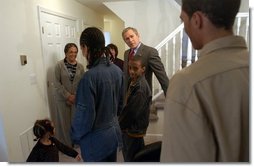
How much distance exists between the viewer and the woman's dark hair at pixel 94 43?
1.02m

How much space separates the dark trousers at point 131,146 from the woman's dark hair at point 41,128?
357 mm

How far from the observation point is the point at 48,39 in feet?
3.53

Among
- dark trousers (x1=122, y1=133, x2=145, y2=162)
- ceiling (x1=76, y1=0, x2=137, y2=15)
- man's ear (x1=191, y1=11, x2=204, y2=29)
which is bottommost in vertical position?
dark trousers (x1=122, y1=133, x2=145, y2=162)

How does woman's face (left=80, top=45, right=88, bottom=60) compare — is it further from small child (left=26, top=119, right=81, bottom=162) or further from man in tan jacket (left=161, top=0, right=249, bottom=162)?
man in tan jacket (left=161, top=0, right=249, bottom=162)

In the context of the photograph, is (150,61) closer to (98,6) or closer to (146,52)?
(146,52)

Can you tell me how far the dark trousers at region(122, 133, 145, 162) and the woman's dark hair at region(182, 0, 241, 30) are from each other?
63 cm

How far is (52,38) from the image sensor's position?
1.07 metres

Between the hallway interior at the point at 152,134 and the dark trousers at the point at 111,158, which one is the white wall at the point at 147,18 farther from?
the dark trousers at the point at 111,158

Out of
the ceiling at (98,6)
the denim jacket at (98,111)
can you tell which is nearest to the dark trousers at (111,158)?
the denim jacket at (98,111)

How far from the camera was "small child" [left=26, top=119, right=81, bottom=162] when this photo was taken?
1.03 meters

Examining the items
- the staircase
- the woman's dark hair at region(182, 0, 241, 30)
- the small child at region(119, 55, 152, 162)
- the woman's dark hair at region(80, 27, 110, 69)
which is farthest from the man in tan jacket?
the woman's dark hair at region(80, 27, 110, 69)

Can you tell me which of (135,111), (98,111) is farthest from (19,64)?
(135,111)

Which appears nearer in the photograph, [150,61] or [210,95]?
[210,95]

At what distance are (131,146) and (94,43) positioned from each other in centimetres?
52
